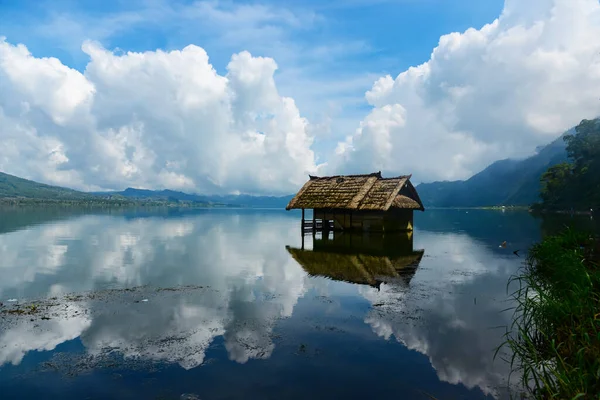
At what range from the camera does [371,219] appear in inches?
1348

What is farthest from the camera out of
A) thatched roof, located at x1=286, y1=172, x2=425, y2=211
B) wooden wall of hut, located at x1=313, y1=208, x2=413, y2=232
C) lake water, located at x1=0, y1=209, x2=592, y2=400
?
wooden wall of hut, located at x1=313, y1=208, x2=413, y2=232

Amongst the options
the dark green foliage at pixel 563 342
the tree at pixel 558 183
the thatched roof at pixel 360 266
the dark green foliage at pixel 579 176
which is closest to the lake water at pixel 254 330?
the thatched roof at pixel 360 266

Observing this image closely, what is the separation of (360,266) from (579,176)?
7740cm

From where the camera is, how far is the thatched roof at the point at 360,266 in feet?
52.7

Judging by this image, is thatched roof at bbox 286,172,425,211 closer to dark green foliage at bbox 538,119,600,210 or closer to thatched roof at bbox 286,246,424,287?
thatched roof at bbox 286,246,424,287

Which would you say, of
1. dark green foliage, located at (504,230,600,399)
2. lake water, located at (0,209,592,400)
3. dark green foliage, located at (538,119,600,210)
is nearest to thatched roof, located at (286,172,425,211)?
lake water, located at (0,209,592,400)

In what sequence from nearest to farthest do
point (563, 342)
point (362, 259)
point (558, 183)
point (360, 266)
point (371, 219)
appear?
point (563, 342) < point (360, 266) < point (362, 259) < point (371, 219) < point (558, 183)

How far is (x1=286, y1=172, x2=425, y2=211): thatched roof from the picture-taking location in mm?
32594

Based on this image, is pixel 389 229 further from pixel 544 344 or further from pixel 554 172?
pixel 554 172

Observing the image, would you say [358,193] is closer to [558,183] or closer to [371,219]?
[371,219]

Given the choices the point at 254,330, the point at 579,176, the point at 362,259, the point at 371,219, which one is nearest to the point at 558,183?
the point at 579,176

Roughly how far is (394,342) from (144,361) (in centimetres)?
573

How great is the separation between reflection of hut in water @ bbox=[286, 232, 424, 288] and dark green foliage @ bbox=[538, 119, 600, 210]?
202ft

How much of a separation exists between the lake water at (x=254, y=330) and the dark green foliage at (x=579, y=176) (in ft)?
223
